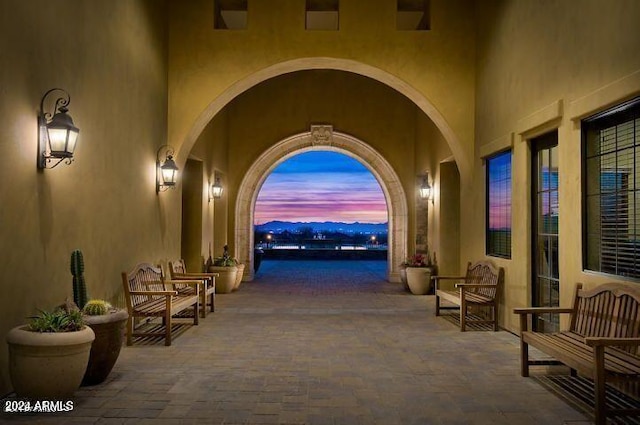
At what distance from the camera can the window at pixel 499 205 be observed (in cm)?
737

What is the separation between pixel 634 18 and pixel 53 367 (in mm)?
5165

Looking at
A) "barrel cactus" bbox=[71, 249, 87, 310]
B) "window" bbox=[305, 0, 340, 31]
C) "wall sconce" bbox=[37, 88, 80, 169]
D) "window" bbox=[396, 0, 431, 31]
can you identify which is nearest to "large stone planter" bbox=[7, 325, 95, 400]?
"barrel cactus" bbox=[71, 249, 87, 310]

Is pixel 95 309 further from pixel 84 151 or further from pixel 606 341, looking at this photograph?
pixel 606 341

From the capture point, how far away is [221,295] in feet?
35.1

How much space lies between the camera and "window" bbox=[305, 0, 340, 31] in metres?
9.09

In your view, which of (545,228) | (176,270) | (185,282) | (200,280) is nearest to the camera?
(545,228)

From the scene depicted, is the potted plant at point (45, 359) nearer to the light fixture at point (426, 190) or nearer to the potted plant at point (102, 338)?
the potted plant at point (102, 338)

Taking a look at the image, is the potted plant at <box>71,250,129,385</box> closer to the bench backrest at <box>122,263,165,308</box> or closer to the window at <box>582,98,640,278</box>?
the bench backrest at <box>122,263,165,308</box>

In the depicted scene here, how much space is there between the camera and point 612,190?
475 cm

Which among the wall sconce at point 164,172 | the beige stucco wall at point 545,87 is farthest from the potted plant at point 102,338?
the beige stucco wall at point 545,87

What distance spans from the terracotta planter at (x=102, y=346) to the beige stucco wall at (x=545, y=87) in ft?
14.0

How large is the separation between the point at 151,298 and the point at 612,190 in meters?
5.48

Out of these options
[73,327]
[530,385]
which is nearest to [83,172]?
[73,327]

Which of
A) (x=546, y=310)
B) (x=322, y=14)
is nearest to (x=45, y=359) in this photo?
(x=546, y=310)
